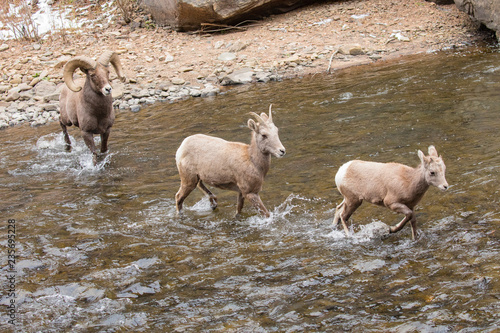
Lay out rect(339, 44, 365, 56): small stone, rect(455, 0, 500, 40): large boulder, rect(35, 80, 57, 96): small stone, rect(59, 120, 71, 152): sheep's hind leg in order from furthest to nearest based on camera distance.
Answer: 1. rect(339, 44, 365, 56): small stone
2. rect(35, 80, 57, 96): small stone
3. rect(455, 0, 500, 40): large boulder
4. rect(59, 120, 71, 152): sheep's hind leg

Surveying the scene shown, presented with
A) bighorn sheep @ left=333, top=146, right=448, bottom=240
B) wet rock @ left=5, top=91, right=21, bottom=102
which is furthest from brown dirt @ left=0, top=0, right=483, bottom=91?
bighorn sheep @ left=333, top=146, right=448, bottom=240

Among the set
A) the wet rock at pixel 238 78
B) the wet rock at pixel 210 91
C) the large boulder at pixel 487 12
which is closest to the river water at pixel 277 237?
the wet rock at pixel 210 91

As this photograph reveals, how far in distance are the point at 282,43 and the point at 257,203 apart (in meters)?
13.0

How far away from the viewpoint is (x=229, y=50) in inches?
747

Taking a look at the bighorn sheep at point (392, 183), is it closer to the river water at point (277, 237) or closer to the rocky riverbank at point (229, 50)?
the river water at point (277, 237)

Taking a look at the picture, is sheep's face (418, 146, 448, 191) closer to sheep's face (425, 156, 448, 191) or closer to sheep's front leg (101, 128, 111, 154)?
sheep's face (425, 156, 448, 191)

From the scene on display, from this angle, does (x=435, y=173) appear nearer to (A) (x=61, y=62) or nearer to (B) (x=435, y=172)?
(B) (x=435, y=172)

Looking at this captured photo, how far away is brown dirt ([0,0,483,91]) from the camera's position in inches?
691

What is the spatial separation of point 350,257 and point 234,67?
12844 millimetres

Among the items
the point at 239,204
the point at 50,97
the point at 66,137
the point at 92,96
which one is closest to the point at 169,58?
the point at 50,97

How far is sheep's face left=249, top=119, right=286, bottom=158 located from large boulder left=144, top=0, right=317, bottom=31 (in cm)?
1452

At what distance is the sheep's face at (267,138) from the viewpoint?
686cm

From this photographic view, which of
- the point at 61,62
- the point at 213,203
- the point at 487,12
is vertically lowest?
the point at 213,203

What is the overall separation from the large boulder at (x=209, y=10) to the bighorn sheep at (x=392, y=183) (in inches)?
603
